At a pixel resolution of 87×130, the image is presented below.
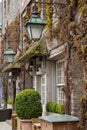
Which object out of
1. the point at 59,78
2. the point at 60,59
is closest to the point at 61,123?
the point at 60,59

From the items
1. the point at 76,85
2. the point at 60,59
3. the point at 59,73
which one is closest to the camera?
the point at 76,85

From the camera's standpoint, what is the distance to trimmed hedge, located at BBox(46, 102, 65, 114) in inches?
468

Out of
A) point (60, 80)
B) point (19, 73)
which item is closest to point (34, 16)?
point (60, 80)

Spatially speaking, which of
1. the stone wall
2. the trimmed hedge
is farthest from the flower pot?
the stone wall

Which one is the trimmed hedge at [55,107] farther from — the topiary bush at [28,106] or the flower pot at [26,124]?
the flower pot at [26,124]

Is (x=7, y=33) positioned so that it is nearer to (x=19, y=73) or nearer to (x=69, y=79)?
(x=19, y=73)

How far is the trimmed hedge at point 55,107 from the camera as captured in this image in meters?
11.9

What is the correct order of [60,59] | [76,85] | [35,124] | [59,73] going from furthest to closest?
[59,73], [60,59], [35,124], [76,85]

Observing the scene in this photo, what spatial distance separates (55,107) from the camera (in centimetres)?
1282

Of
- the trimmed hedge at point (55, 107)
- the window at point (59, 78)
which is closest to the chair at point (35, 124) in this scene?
the trimmed hedge at point (55, 107)

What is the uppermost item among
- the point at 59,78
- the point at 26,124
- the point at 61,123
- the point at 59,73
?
the point at 59,73

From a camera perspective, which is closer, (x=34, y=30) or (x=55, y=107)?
(x=34, y=30)

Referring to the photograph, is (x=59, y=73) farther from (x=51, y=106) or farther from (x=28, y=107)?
(x=28, y=107)

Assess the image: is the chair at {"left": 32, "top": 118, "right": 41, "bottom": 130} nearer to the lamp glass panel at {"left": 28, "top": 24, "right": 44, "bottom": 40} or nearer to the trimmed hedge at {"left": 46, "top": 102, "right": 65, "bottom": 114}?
the trimmed hedge at {"left": 46, "top": 102, "right": 65, "bottom": 114}
